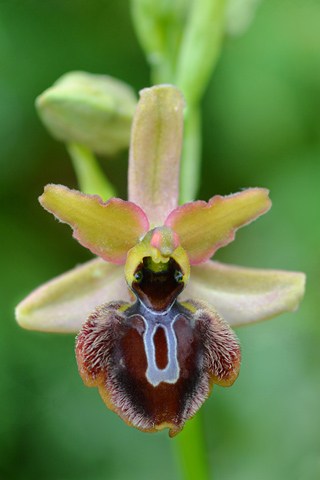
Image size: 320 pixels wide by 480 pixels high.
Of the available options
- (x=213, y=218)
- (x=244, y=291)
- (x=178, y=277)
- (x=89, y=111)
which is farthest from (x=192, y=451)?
(x=89, y=111)

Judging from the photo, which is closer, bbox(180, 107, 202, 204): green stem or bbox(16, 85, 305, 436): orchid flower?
bbox(16, 85, 305, 436): orchid flower

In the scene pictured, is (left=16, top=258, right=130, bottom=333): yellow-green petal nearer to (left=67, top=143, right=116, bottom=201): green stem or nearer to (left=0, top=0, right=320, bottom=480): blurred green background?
(left=67, top=143, right=116, bottom=201): green stem

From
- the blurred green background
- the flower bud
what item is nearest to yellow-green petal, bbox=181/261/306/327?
the flower bud

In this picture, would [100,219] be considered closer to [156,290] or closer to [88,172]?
[156,290]

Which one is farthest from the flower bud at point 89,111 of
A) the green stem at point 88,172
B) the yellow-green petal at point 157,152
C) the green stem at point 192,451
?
the green stem at point 192,451

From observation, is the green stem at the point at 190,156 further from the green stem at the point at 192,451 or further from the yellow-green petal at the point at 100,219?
the green stem at the point at 192,451

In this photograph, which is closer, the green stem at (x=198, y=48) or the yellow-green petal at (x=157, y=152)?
the yellow-green petal at (x=157, y=152)
